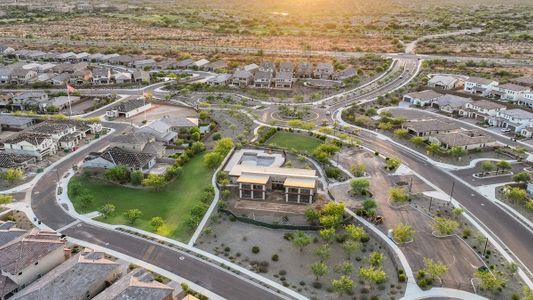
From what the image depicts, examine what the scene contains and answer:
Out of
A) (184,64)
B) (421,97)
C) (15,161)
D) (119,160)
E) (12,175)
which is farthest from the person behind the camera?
(184,64)

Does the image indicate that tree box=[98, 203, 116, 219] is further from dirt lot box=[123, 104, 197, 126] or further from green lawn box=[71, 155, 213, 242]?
dirt lot box=[123, 104, 197, 126]

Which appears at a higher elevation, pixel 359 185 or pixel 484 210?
pixel 359 185

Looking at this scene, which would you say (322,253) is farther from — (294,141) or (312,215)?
(294,141)

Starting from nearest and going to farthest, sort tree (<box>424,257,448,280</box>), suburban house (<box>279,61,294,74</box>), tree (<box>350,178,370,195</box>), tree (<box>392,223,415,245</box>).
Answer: tree (<box>424,257,448,280</box>) → tree (<box>392,223,415,245</box>) → tree (<box>350,178,370,195</box>) → suburban house (<box>279,61,294,74</box>)

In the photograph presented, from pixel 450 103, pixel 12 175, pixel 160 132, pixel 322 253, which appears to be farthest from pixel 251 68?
pixel 322 253

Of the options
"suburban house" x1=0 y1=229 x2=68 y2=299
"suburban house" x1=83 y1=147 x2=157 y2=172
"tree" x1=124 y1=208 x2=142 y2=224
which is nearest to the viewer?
"suburban house" x1=0 y1=229 x2=68 y2=299

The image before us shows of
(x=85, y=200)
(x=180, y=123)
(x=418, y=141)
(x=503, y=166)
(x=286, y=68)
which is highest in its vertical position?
(x=286, y=68)

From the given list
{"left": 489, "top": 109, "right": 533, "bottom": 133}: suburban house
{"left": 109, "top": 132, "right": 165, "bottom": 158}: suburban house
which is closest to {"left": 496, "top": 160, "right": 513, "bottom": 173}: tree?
{"left": 489, "top": 109, "right": 533, "bottom": 133}: suburban house
